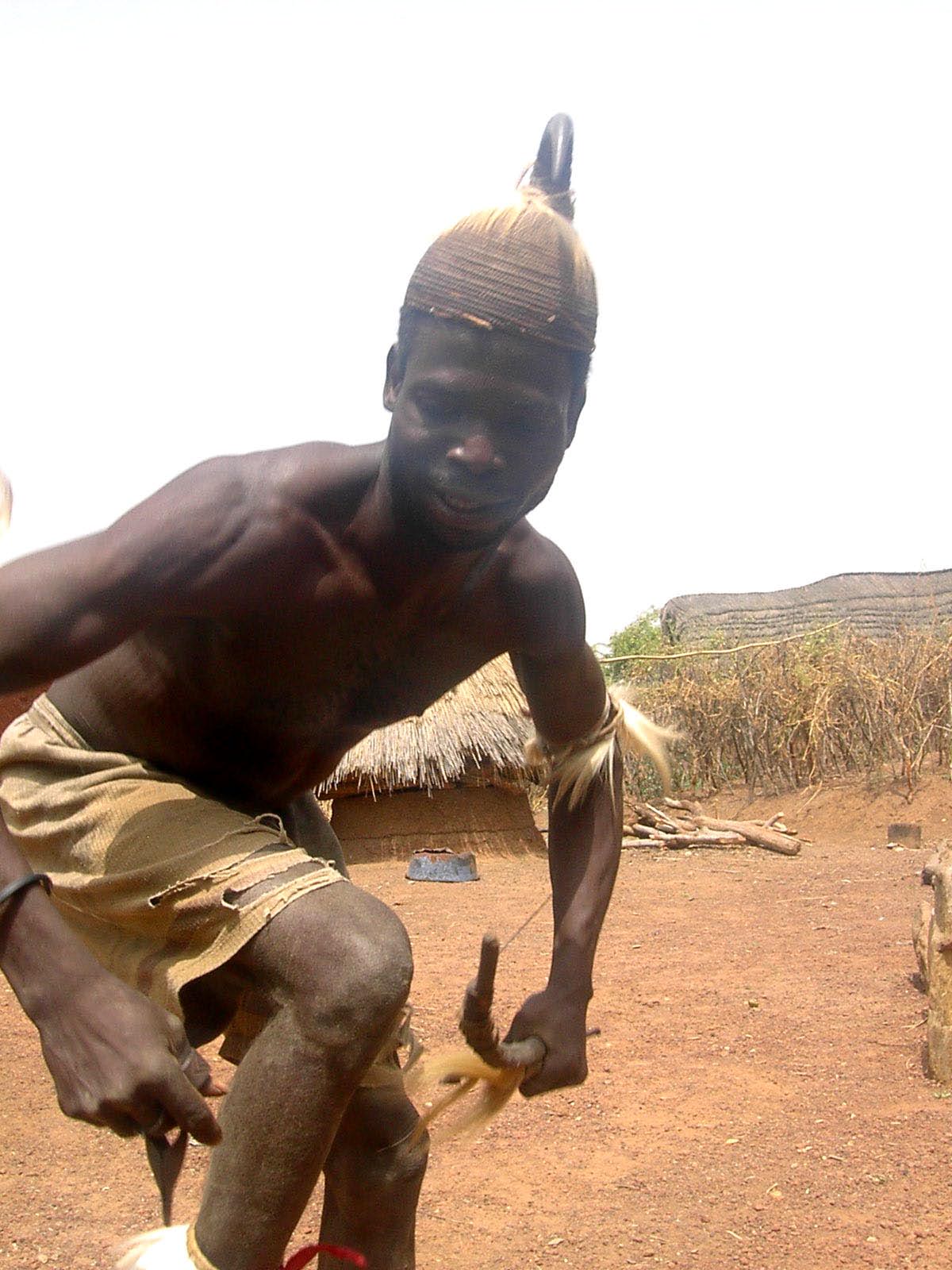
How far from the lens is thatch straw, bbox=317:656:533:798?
11.3 meters

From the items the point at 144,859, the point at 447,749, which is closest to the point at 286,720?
the point at 144,859

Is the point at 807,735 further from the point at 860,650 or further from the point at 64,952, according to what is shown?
the point at 64,952

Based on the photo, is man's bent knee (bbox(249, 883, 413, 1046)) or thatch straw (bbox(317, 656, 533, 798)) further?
thatch straw (bbox(317, 656, 533, 798))

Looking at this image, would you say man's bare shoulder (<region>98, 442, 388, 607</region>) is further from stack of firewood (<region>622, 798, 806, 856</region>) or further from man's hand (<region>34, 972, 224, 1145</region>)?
stack of firewood (<region>622, 798, 806, 856</region>)

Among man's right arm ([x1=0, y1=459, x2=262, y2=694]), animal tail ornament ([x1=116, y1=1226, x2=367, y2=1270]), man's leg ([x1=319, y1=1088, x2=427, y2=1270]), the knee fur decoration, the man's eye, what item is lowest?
man's leg ([x1=319, y1=1088, x2=427, y2=1270])

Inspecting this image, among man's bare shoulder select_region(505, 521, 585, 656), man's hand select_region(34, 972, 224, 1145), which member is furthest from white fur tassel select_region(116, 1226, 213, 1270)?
man's bare shoulder select_region(505, 521, 585, 656)

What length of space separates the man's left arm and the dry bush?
40.3 ft

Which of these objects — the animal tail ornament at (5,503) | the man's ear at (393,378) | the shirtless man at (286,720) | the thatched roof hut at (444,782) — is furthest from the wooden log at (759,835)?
the man's ear at (393,378)

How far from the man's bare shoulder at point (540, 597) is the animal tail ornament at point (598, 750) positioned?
0.26 m

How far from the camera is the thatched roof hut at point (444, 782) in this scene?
1135 cm

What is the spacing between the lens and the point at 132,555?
6.33 ft

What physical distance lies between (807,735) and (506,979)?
10.3 meters

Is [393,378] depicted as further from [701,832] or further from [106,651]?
[701,832]

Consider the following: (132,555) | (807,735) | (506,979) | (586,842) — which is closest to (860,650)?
(807,735)
